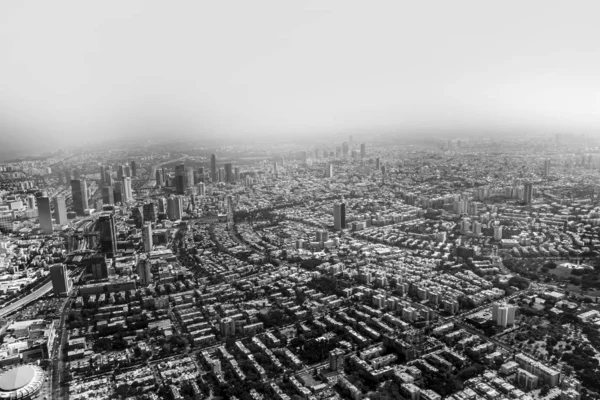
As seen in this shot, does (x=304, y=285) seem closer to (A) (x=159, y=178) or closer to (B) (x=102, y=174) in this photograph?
(B) (x=102, y=174)

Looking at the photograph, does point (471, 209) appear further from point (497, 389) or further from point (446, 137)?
point (446, 137)

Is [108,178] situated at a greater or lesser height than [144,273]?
greater

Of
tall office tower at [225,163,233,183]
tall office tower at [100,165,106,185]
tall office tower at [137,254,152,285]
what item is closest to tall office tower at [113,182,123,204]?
tall office tower at [100,165,106,185]

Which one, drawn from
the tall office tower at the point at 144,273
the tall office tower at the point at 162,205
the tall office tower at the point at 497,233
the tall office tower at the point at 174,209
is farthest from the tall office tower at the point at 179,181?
the tall office tower at the point at 497,233


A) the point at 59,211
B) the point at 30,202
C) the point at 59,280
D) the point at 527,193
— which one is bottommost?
the point at 59,280

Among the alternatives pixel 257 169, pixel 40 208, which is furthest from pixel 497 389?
pixel 257 169

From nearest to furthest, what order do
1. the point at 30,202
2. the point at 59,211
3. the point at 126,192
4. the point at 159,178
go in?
the point at 59,211, the point at 30,202, the point at 126,192, the point at 159,178

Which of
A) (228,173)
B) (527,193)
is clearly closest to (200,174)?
(228,173)

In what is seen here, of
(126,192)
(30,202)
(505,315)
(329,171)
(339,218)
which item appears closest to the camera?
(505,315)
